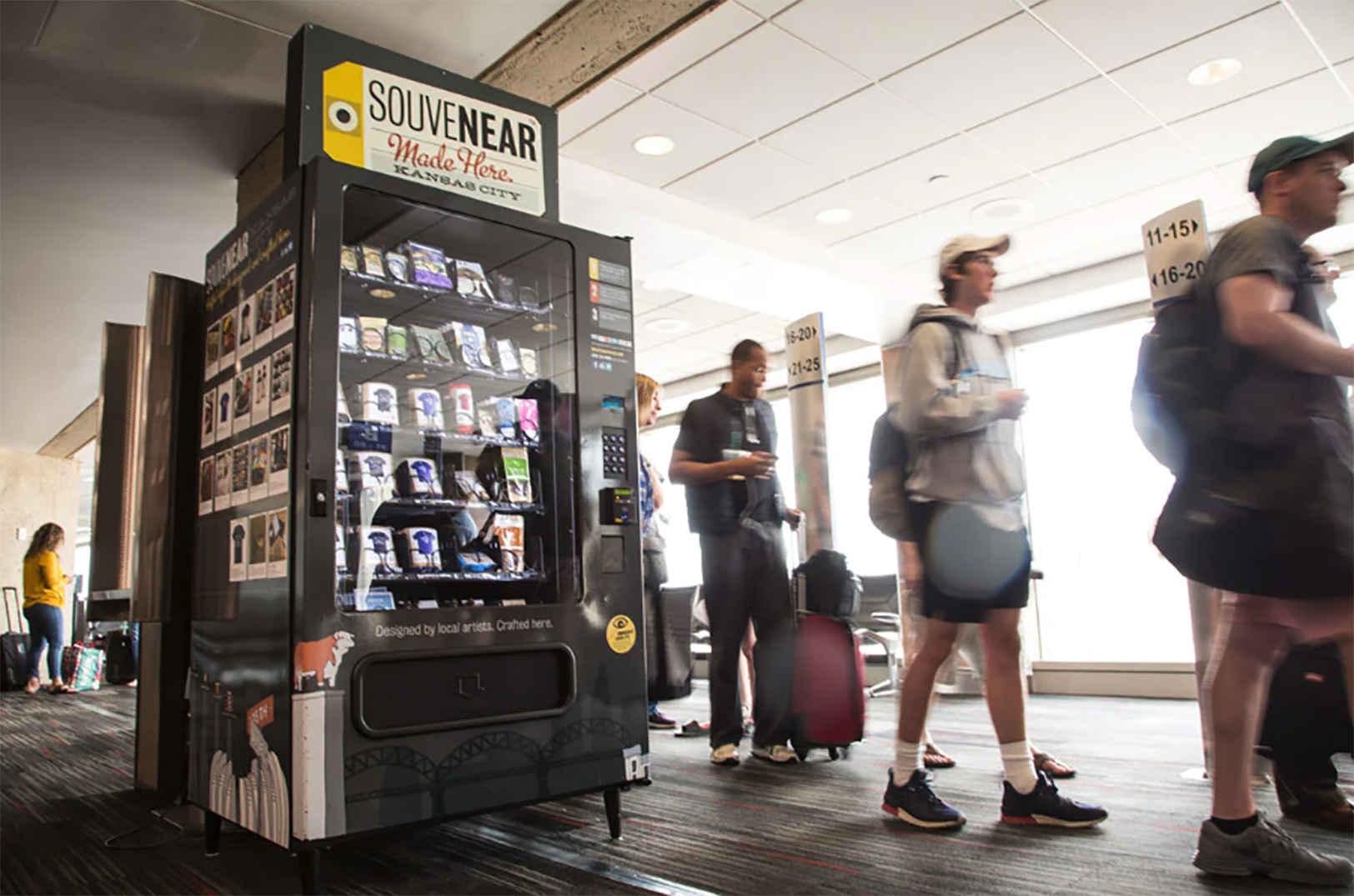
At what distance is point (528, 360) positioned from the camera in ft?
9.12

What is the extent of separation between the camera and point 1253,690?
1733 millimetres

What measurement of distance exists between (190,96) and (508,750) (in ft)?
10.8

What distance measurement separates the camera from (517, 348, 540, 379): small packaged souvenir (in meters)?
2.77

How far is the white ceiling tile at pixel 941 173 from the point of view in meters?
4.80

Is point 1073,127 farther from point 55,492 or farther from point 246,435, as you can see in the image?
point 55,492

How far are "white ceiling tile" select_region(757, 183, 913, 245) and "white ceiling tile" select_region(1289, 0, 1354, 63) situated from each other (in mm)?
2120

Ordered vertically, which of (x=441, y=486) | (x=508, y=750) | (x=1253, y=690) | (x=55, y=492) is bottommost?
(x=508, y=750)

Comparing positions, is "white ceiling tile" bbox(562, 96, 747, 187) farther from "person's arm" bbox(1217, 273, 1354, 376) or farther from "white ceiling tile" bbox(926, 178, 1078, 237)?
"person's arm" bbox(1217, 273, 1354, 376)

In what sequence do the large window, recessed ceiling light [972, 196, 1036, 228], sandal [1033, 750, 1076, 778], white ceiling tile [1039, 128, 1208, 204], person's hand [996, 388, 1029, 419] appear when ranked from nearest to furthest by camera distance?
person's hand [996, 388, 1029, 419] → sandal [1033, 750, 1076, 778] → white ceiling tile [1039, 128, 1208, 204] → recessed ceiling light [972, 196, 1036, 228] → the large window

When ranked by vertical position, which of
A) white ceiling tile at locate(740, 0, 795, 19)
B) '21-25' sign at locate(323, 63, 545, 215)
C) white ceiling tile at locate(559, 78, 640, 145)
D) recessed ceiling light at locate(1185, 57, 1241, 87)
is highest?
white ceiling tile at locate(559, 78, 640, 145)

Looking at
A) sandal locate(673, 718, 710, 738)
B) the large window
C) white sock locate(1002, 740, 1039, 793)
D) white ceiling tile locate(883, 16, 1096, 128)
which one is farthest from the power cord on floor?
the large window

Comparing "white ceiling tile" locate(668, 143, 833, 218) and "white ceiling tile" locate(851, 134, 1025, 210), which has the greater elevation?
"white ceiling tile" locate(668, 143, 833, 218)

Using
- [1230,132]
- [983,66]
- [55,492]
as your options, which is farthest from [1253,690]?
[55,492]

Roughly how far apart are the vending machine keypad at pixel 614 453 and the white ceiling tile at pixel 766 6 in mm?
1931
